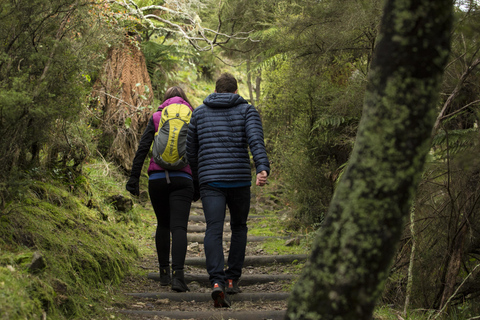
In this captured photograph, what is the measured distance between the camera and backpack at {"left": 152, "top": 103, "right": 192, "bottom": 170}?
5.22 m

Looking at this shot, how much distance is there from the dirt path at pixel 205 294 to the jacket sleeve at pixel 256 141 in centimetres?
139

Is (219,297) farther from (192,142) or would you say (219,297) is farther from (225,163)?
(192,142)

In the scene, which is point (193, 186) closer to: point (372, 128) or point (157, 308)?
point (157, 308)

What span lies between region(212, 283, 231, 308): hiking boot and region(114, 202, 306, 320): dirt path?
0.24 feet

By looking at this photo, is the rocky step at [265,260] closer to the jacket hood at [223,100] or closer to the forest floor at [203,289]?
the forest floor at [203,289]

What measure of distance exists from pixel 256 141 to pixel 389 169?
270 cm

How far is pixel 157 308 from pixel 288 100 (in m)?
6.18

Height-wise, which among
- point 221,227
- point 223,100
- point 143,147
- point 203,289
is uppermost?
point 223,100

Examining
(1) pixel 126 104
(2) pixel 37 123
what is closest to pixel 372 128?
(2) pixel 37 123

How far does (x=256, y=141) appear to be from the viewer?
4.70 meters

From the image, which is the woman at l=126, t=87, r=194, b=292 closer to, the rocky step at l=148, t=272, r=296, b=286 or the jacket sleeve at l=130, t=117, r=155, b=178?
the jacket sleeve at l=130, t=117, r=155, b=178

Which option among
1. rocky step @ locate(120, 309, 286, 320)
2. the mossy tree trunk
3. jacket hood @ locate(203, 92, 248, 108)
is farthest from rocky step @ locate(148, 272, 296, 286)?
the mossy tree trunk

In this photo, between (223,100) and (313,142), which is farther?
(313,142)

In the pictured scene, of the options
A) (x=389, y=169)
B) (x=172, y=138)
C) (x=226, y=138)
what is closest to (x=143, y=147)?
(x=172, y=138)
